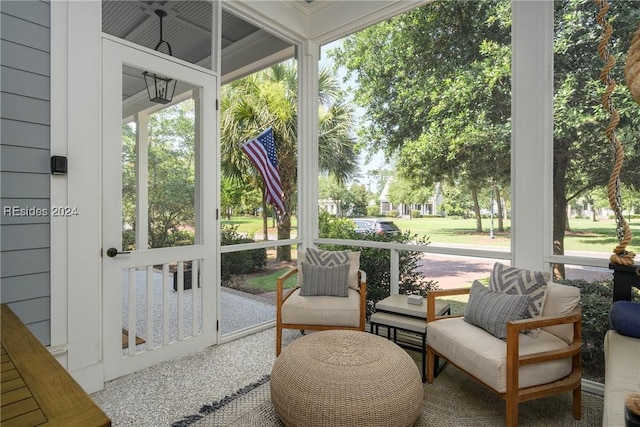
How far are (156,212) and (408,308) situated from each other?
220 cm

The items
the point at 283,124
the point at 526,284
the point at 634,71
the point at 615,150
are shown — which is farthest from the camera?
the point at 283,124

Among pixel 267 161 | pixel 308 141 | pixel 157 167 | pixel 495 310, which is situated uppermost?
pixel 308 141

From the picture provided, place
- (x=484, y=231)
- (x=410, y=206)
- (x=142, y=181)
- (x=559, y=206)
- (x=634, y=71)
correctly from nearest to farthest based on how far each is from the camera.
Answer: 1. (x=634, y=71)
2. (x=559, y=206)
3. (x=142, y=181)
4. (x=484, y=231)
5. (x=410, y=206)

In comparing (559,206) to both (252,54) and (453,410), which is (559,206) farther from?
(252,54)

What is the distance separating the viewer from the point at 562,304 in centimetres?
212

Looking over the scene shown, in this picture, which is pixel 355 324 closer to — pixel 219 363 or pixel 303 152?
pixel 219 363

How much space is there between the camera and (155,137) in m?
2.79

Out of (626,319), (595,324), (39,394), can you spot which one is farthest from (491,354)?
(39,394)

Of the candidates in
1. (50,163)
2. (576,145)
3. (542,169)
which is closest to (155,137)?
(50,163)

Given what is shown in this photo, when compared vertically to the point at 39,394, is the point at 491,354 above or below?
below

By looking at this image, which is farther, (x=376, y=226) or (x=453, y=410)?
(x=376, y=226)

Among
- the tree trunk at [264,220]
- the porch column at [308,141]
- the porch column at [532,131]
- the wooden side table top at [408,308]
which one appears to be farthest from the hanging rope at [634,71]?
the porch column at [308,141]

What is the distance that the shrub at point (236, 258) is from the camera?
3295 mm

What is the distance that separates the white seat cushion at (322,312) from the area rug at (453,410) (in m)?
0.58
